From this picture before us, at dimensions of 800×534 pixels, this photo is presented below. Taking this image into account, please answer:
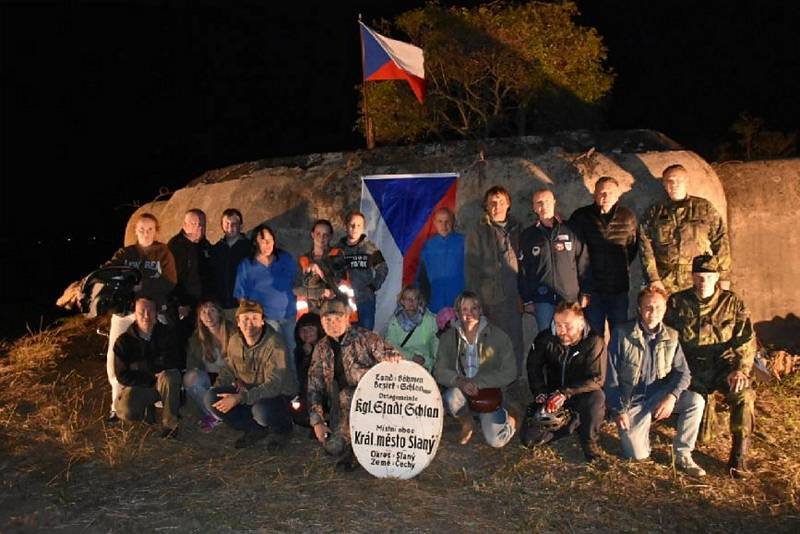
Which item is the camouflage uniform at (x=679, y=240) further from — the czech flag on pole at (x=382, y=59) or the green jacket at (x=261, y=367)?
the czech flag on pole at (x=382, y=59)

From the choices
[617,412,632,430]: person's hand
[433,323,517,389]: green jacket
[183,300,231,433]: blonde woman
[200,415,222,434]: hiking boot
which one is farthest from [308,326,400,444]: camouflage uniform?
[617,412,632,430]: person's hand

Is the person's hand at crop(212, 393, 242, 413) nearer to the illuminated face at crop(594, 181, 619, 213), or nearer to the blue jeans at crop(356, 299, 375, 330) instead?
the blue jeans at crop(356, 299, 375, 330)

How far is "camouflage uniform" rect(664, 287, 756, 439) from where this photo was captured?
16.5ft

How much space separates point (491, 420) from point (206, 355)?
2444 mm

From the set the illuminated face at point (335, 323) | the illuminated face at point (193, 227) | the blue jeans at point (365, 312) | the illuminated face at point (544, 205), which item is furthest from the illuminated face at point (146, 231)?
the illuminated face at point (544, 205)

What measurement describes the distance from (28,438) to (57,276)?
86.7 ft

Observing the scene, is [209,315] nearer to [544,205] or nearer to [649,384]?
[544,205]

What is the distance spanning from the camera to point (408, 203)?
24.0 ft

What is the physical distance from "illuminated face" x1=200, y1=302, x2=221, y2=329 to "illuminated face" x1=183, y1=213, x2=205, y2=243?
3.48ft

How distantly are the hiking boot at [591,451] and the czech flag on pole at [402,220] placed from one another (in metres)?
2.62

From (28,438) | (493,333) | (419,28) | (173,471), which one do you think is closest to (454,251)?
(493,333)

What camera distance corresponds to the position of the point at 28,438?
5754 millimetres

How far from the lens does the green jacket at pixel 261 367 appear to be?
5.46 metres

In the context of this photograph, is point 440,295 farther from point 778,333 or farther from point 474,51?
point 474,51
